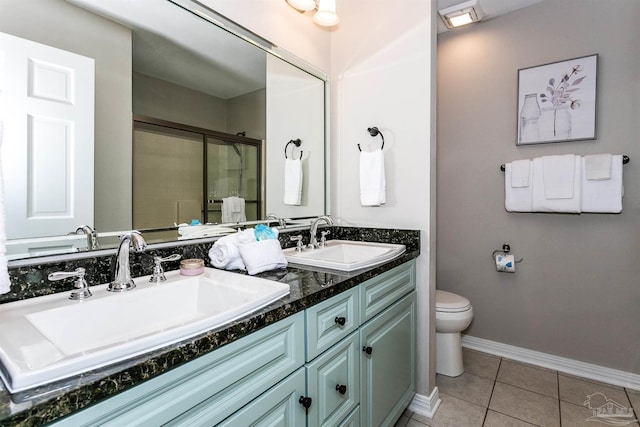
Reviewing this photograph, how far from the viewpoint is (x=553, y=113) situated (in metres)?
2.16

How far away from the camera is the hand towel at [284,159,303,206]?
6.20 feet

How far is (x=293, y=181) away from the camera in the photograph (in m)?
1.93

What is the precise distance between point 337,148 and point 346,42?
0.65m

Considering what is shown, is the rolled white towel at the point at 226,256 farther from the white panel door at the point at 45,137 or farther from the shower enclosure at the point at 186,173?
the white panel door at the point at 45,137

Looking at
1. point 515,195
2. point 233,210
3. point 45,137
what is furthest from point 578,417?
point 45,137

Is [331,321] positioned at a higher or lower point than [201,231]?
lower

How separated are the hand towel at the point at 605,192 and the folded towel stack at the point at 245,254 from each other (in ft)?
6.21

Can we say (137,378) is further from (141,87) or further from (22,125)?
(141,87)

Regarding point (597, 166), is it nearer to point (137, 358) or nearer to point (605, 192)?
point (605, 192)

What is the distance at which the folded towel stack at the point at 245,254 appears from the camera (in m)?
1.26

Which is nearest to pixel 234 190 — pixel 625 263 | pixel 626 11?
pixel 625 263

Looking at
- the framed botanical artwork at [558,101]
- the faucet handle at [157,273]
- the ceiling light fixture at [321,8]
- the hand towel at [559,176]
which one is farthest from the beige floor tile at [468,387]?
the ceiling light fixture at [321,8]

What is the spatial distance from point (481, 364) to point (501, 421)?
604mm

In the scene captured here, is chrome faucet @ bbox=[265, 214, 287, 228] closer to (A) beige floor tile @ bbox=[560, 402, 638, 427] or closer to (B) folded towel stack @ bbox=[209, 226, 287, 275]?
(B) folded towel stack @ bbox=[209, 226, 287, 275]
